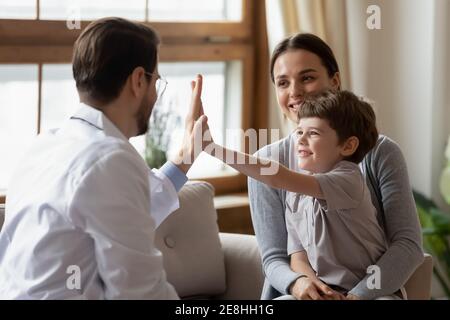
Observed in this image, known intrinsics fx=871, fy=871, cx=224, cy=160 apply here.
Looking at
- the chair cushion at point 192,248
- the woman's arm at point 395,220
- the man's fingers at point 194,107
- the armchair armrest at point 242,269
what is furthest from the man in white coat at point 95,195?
the armchair armrest at point 242,269

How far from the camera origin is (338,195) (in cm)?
212

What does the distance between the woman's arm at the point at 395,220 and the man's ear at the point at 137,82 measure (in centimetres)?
76

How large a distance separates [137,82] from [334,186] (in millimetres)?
562

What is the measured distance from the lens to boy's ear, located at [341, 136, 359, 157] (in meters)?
2.19

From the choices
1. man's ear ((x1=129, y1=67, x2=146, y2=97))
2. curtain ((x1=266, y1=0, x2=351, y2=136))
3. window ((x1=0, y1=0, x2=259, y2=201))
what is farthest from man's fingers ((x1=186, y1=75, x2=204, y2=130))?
curtain ((x1=266, y1=0, x2=351, y2=136))

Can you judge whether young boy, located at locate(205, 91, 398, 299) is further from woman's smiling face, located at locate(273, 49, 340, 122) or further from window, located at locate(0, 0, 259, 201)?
window, located at locate(0, 0, 259, 201)

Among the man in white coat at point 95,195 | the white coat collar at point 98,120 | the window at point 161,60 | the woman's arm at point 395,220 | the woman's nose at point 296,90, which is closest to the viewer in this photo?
the man in white coat at point 95,195

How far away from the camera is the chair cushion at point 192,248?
107 inches

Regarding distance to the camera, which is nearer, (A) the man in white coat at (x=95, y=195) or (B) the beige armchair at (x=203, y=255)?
(A) the man in white coat at (x=95, y=195)

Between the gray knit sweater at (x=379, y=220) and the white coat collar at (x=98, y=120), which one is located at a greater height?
the white coat collar at (x=98, y=120)

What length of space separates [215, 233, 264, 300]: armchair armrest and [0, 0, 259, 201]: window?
851 millimetres

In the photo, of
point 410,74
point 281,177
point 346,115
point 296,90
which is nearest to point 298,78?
point 296,90

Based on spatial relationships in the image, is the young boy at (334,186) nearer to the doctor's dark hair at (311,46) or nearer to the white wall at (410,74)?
the doctor's dark hair at (311,46)
